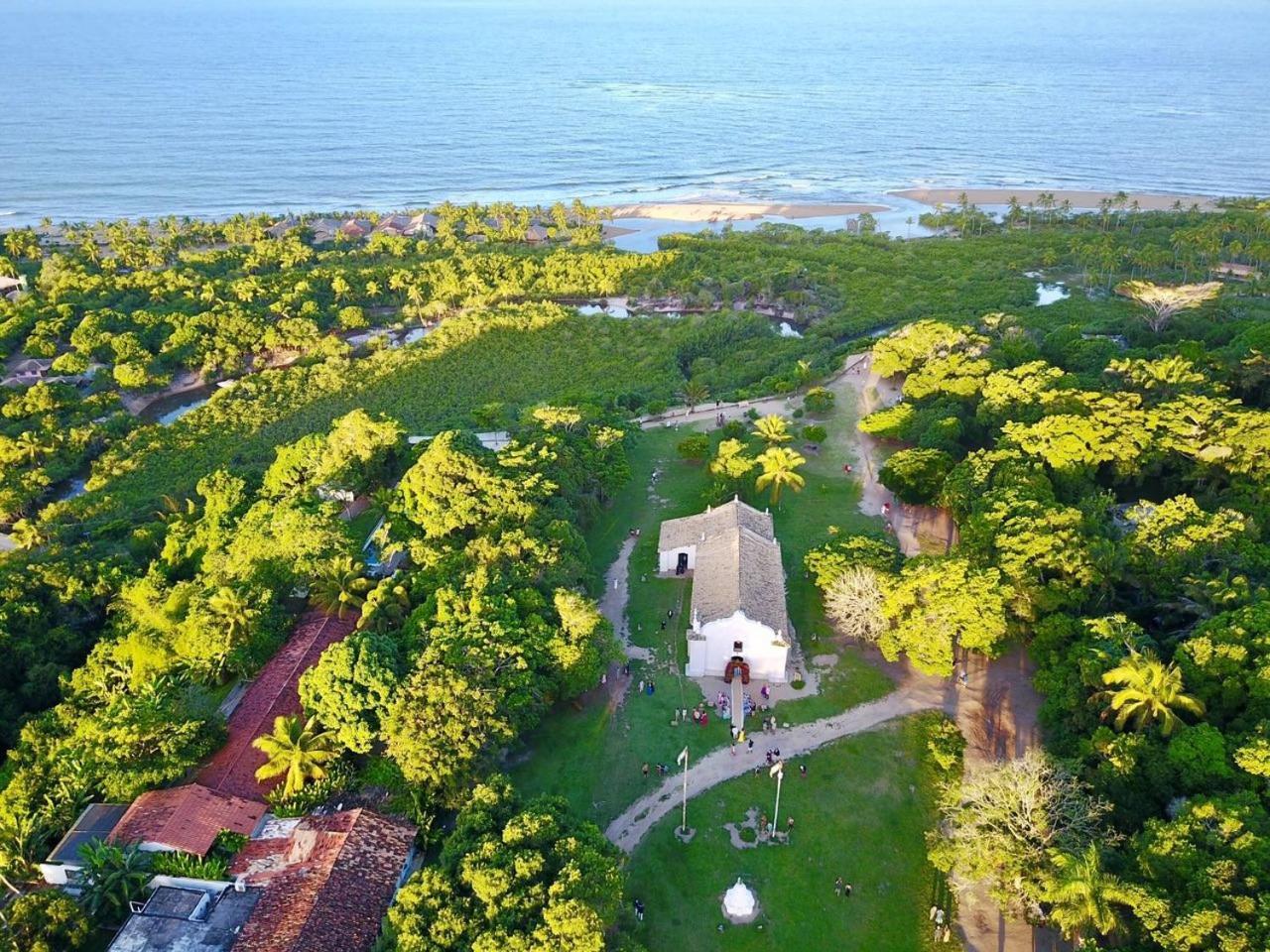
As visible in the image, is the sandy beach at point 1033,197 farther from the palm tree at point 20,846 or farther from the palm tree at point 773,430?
the palm tree at point 20,846

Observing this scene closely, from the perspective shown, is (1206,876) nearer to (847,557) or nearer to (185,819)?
(847,557)

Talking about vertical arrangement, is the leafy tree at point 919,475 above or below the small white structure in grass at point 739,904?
above

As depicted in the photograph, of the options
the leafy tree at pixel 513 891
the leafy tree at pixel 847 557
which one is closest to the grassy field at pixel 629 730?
the leafy tree at pixel 513 891

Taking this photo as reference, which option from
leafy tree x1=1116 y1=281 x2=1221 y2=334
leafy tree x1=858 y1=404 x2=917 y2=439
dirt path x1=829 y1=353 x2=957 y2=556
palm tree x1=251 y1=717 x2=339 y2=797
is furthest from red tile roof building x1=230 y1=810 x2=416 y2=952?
leafy tree x1=1116 y1=281 x2=1221 y2=334

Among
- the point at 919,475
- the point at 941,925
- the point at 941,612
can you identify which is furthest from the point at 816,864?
the point at 919,475

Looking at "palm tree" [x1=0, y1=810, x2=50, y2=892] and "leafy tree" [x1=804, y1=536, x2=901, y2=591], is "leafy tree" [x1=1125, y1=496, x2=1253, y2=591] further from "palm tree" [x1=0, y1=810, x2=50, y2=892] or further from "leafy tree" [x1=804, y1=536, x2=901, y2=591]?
"palm tree" [x1=0, y1=810, x2=50, y2=892]

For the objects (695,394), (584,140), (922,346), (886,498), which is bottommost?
(886,498)
